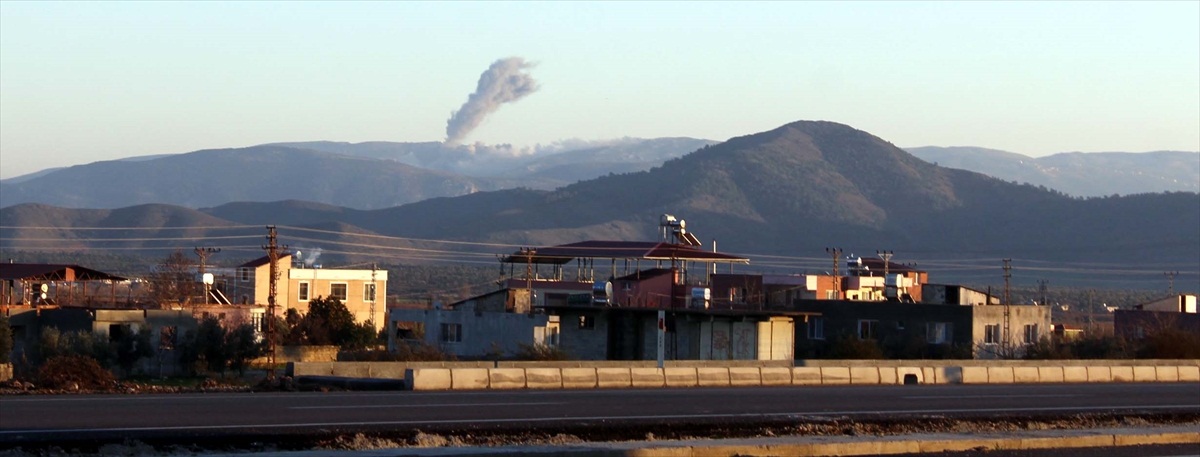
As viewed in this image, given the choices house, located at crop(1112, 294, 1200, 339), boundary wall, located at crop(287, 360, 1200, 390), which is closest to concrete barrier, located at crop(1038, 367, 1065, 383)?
boundary wall, located at crop(287, 360, 1200, 390)

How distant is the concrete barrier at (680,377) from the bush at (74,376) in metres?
11.4

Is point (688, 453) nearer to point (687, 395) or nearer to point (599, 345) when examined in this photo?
point (687, 395)

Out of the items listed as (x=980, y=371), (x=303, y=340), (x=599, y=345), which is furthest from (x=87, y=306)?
(x=980, y=371)

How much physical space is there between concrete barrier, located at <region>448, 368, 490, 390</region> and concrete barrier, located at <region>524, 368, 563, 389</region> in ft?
3.70

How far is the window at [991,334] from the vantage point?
63666 millimetres

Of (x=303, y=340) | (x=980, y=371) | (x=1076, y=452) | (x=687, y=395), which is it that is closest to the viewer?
(x=1076, y=452)

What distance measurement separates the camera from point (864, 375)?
3678 centimetres

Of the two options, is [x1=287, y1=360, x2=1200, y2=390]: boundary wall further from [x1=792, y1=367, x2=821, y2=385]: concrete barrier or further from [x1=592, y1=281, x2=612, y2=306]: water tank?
[x1=592, y1=281, x2=612, y2=306]: water tank

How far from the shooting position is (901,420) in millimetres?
23109

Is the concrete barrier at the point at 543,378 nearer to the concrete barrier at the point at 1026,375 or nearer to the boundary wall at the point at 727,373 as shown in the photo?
the boundary wall at the point at 727,373

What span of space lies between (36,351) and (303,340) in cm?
1436

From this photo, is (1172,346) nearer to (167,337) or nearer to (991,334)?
(991,334)

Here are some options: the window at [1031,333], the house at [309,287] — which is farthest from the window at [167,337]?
the window at [1031,333]

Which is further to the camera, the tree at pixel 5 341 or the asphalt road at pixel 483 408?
the tree at pixel 5 341
